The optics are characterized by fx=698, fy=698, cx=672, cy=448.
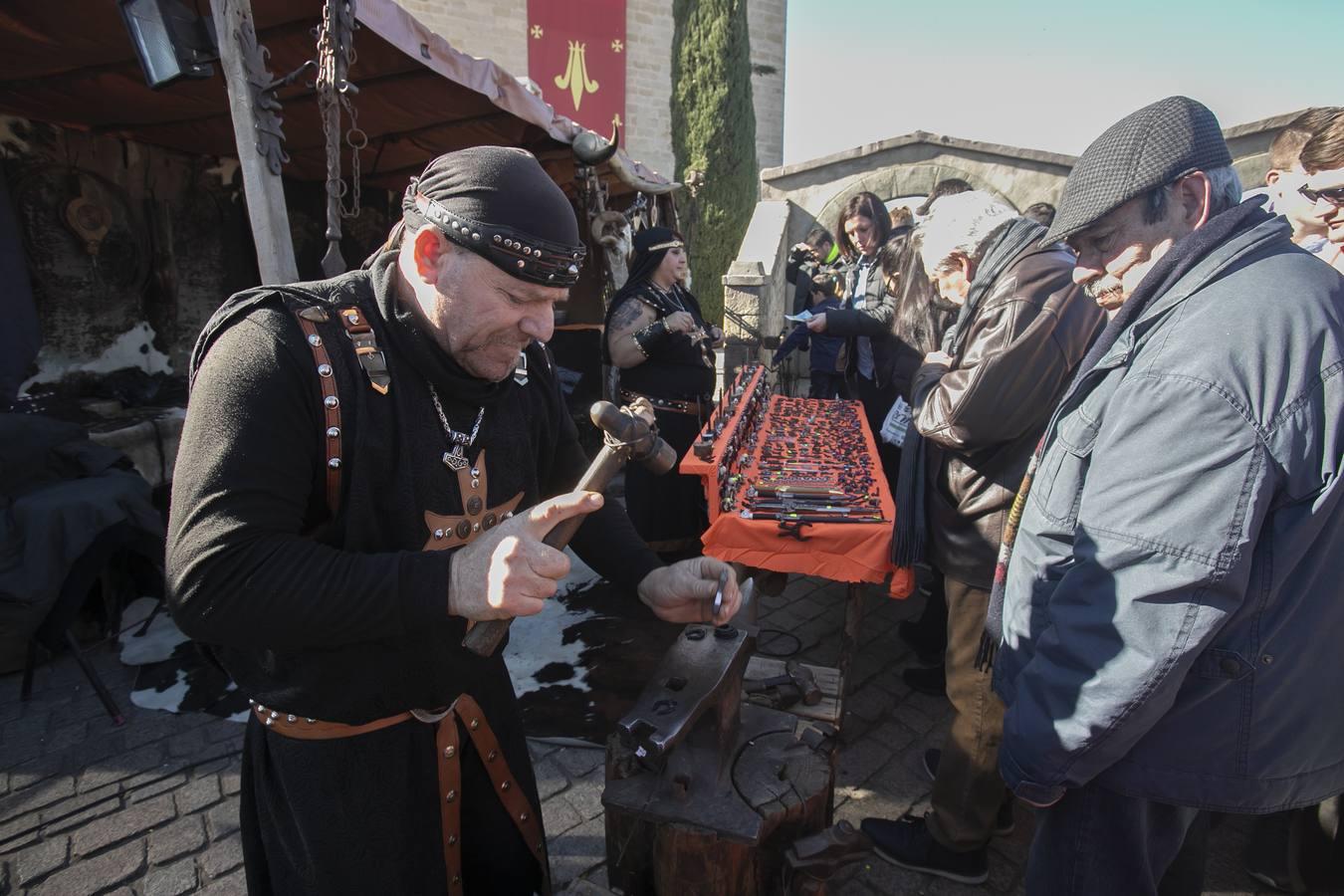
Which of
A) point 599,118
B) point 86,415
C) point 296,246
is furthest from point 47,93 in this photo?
point 599,118

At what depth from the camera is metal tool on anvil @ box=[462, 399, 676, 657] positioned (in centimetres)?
126

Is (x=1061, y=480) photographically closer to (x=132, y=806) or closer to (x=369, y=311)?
(x=369, y=311)

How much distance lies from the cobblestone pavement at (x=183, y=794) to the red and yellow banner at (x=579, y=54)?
54.0ft

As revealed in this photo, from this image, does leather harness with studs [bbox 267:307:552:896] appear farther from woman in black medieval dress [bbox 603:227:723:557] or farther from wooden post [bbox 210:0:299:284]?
woman in black medieval dress [bbox 603:227:723:557]

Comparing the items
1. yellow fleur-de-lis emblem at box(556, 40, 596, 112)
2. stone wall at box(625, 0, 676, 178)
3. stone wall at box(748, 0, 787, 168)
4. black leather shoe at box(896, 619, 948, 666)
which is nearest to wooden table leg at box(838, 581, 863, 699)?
black leather shoe at box(896, 619, 948, 666)

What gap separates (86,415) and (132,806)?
141 inches

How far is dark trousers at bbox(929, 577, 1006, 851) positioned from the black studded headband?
1994mm

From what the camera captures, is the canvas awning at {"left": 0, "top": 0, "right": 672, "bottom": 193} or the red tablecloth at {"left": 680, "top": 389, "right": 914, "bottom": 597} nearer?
the red tablecloth at {"left": 680, "top": 389, "right": 914, "bottom": 597}

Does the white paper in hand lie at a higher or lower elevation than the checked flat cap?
lower

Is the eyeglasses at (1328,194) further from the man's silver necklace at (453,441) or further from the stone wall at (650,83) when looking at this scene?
the stone wall at (650,83)

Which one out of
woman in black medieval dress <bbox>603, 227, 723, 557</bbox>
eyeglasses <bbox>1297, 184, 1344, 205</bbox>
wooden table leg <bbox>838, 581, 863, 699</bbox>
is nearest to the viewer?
eyeglasses <bbox>1297, 184, 1344, 205</bbox>

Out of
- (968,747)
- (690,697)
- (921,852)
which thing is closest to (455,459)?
(690,697)

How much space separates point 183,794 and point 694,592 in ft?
9.02

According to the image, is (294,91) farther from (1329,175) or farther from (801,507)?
(1329,175)
